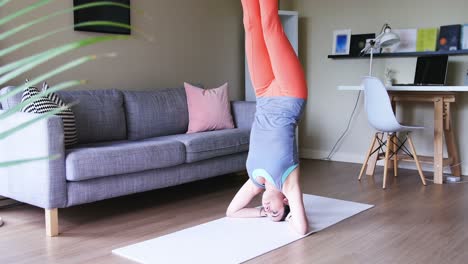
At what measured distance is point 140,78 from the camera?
174 inches

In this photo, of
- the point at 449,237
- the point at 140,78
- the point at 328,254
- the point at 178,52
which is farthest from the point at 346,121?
the point at 328,254

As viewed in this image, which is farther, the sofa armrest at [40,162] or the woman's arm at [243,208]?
the woman's arm at [243,208]

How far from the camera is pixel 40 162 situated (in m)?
2.73

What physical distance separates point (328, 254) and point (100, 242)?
122cm

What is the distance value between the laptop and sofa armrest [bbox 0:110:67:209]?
3.22 m

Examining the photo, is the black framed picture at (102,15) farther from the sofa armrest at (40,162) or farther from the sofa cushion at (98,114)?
the sofa armrest at (40,162)

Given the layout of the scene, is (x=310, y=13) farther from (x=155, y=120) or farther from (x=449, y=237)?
(x=449, y=237)

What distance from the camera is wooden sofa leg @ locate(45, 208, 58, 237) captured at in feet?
8.96

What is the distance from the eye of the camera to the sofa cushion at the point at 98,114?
11.5 ft

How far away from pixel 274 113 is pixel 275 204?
1.79 feet

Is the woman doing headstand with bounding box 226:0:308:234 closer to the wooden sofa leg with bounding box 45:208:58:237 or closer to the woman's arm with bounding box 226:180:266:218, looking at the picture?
the woman's arm with bounding box 226:180:266:218

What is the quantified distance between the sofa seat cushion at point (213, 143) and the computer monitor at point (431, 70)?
1.75m

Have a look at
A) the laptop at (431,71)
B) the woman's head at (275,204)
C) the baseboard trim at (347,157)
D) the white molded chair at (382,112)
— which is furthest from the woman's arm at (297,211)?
the baseboard trim at (347,157)

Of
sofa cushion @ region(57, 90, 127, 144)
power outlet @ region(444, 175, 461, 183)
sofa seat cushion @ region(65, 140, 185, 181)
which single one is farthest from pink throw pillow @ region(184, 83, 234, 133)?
power outlet @ region(444, 175, 461, 183)
